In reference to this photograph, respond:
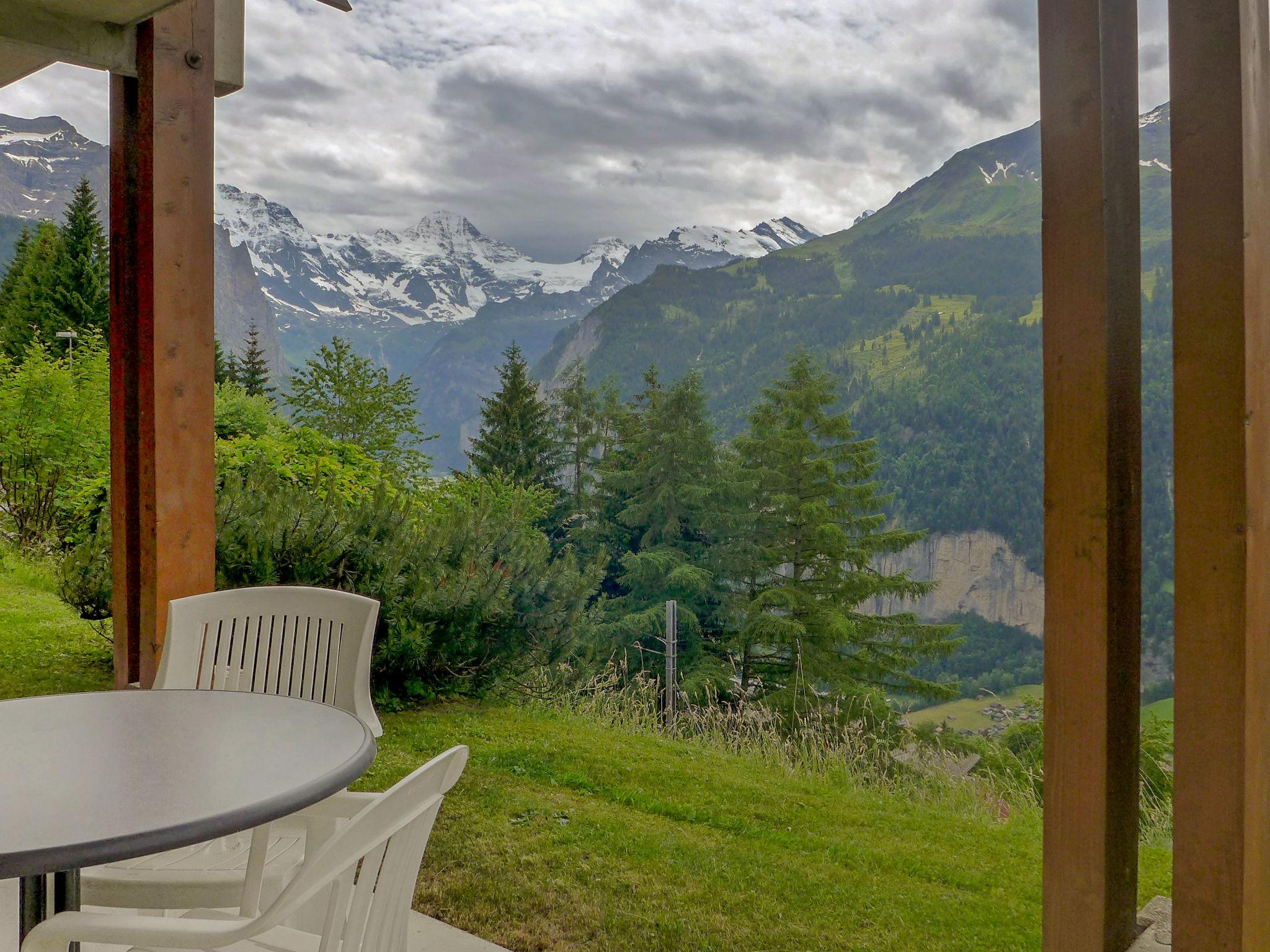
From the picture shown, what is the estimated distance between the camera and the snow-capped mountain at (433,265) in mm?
84188

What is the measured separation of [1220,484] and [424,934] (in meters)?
1.68

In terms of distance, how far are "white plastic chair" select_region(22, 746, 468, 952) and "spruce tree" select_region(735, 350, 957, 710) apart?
58.3 feet

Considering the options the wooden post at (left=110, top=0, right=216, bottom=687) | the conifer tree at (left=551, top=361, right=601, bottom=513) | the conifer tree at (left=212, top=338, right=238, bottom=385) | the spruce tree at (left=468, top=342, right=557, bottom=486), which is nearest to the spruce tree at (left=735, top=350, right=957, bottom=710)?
the conifer tree at (left=551, top=361, right=601, bottom=513)

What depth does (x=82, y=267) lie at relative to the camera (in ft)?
55.5

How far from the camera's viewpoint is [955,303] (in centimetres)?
4034

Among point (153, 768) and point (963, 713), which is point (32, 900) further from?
point (963, 713)

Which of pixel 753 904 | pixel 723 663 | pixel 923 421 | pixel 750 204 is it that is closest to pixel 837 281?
pixel 750 204

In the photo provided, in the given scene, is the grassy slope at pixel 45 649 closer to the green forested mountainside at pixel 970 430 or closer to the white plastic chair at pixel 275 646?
the white plastic chair at pixel 275 646

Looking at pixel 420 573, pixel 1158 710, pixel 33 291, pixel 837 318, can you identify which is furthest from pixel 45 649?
pixel 837 318

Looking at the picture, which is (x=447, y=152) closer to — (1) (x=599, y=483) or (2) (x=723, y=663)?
(1) (x=599, y=483)

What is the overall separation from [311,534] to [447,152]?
52.5 metres

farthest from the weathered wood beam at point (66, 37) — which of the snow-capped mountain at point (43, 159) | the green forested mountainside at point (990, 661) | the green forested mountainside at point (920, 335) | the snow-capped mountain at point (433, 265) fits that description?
the snow-capped mountain at point (433, 265)

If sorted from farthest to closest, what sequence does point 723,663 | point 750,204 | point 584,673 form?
1. point 750,204
2. point 723,663
3. point 584,673

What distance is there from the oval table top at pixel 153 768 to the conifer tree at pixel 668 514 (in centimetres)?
1946
